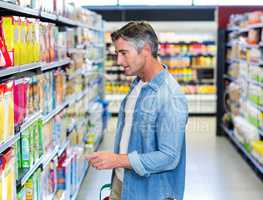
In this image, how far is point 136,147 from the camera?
8.39 ft

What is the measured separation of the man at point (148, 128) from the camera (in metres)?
2.44

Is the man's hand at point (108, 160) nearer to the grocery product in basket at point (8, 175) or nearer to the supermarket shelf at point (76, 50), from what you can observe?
the grocery product in basket at point (8, 175)

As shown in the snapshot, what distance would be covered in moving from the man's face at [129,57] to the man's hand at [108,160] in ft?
1.47

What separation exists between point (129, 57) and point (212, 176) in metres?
4.43

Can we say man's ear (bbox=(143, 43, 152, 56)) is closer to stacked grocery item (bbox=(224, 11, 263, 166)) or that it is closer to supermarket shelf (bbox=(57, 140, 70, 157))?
supermarket shelf (bbox=(57, 140, 70, 157))

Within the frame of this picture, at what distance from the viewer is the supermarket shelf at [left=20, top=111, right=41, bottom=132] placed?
3018 millimetres

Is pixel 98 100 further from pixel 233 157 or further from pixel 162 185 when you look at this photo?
pixel 162 185

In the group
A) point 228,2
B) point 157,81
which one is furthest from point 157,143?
point 228,2

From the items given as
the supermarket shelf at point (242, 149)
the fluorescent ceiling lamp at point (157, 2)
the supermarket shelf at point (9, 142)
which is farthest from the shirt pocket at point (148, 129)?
the fluorescent ceiling lamp at point (157, 2)

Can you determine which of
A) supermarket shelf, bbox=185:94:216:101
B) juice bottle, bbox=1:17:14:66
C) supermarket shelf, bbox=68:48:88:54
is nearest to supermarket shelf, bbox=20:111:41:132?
juice bottle, bbox=1:17:14:66

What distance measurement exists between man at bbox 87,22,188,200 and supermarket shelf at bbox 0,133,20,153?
46cm

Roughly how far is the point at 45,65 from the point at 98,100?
4.91 metres

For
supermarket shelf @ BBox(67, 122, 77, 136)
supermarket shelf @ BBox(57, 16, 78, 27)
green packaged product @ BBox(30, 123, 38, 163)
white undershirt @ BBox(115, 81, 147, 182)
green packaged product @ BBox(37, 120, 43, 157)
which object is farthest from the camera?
supermarket shelf @ BBox(67, 122, 77, 136)

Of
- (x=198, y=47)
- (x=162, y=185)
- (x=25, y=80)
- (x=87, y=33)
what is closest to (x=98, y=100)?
(x=87, y=33)
